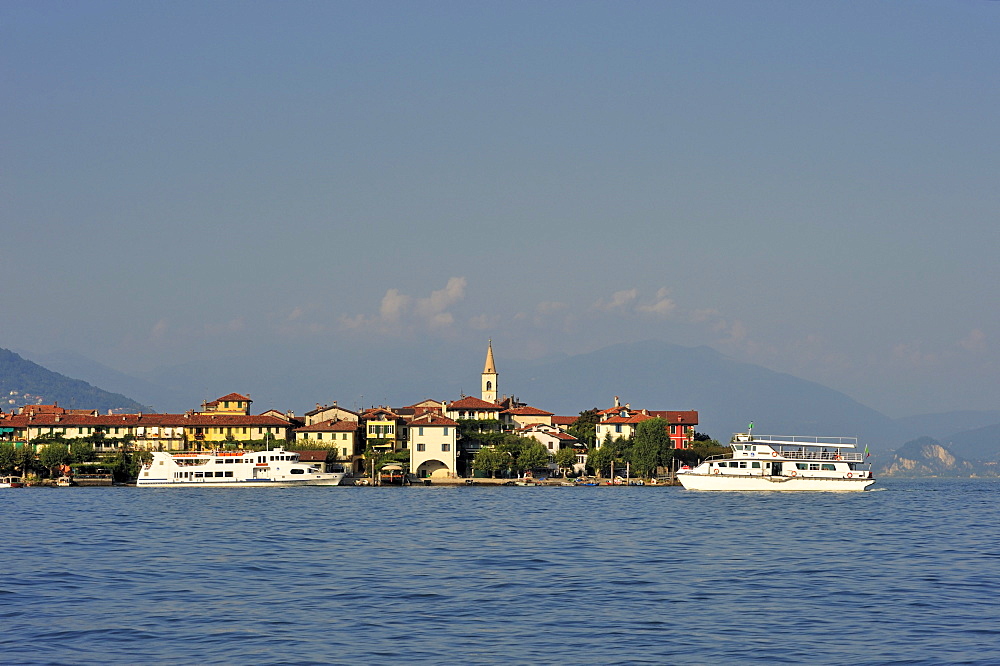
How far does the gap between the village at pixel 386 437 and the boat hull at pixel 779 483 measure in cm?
2872

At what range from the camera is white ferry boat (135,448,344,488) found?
106 m

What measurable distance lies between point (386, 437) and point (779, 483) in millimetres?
51842

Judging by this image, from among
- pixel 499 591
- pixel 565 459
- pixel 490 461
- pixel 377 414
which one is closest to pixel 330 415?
pixel 377 414

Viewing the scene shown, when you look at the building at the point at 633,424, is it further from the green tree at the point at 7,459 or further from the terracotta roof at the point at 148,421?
the green tree at the point at 7,459

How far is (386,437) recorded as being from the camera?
428 feet

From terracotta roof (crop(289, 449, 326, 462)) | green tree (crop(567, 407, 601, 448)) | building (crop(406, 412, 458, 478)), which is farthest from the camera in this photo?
green tree (crop(567, 407, 601, 448))

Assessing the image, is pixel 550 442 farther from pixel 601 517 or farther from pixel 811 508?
pixel 601 517

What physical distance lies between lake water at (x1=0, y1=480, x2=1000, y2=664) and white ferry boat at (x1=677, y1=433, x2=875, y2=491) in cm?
3735

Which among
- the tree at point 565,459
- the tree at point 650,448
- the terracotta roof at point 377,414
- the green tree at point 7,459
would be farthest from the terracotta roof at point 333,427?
the tree at point 650,448

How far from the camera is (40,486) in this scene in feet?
372

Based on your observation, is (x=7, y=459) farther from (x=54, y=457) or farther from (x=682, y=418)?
(x=682, y=418)

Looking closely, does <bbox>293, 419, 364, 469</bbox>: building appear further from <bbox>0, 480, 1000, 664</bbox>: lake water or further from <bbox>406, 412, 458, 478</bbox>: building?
<bbox>0, 480, 1000, 664</bbox>: lake water

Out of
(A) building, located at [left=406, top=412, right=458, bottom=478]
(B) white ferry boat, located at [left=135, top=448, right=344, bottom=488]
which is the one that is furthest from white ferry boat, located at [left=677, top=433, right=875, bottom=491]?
(B) white ferry boat, located at [left=135, top=448, right=344, bottom=488]

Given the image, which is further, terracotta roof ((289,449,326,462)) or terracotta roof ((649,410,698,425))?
terracotta roof ((649,410,698,425))
